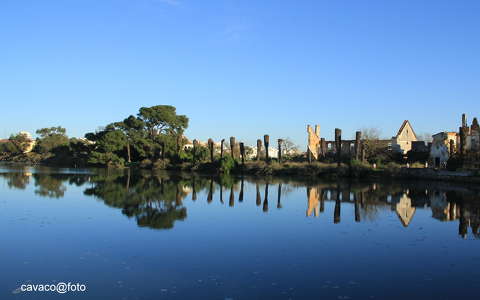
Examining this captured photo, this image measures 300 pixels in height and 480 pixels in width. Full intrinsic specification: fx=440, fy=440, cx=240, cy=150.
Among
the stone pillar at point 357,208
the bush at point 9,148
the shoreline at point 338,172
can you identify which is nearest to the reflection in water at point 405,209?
the stone pillar at point 357,208

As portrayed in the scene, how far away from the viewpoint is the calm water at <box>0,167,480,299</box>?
8.60 meters

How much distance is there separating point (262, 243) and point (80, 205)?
37.8 feet

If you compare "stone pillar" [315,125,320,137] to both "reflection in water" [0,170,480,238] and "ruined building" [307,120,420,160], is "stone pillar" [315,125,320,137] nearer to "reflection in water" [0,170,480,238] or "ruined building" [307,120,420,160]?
"ruined building" [307,120,420,160]

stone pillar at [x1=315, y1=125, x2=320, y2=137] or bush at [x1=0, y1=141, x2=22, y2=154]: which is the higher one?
stone pillar at [x1=315, y1=125, x2=320, y2=137]

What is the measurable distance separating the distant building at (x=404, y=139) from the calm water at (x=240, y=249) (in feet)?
118

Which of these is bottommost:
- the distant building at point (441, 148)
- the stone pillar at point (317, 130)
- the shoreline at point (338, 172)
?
the shoreline at point (338, 172)

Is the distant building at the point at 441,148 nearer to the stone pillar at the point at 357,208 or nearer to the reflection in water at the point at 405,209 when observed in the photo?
the reflection in water at the point at 405,209

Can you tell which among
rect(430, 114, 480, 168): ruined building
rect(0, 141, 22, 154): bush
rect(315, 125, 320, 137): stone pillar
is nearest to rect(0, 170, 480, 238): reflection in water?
rect(430, 114, 480, 168): ruined building

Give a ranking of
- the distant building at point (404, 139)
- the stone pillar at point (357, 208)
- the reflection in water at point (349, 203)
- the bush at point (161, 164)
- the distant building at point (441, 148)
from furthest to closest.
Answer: the bush at point (161, 164) → the distant building at point (404, 139) → the distant building at point (441, 148) → the stone pillar at point (357, 208) → the reflection in water at point (349, 203)

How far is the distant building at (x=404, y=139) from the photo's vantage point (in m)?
56.9

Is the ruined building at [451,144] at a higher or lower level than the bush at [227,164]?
higher

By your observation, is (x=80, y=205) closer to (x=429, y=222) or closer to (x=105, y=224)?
(x=105, y=224)

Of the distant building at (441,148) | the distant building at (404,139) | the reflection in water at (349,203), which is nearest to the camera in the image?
the reflection in water at (349,203)

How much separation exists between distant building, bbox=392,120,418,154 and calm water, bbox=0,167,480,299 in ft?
118
